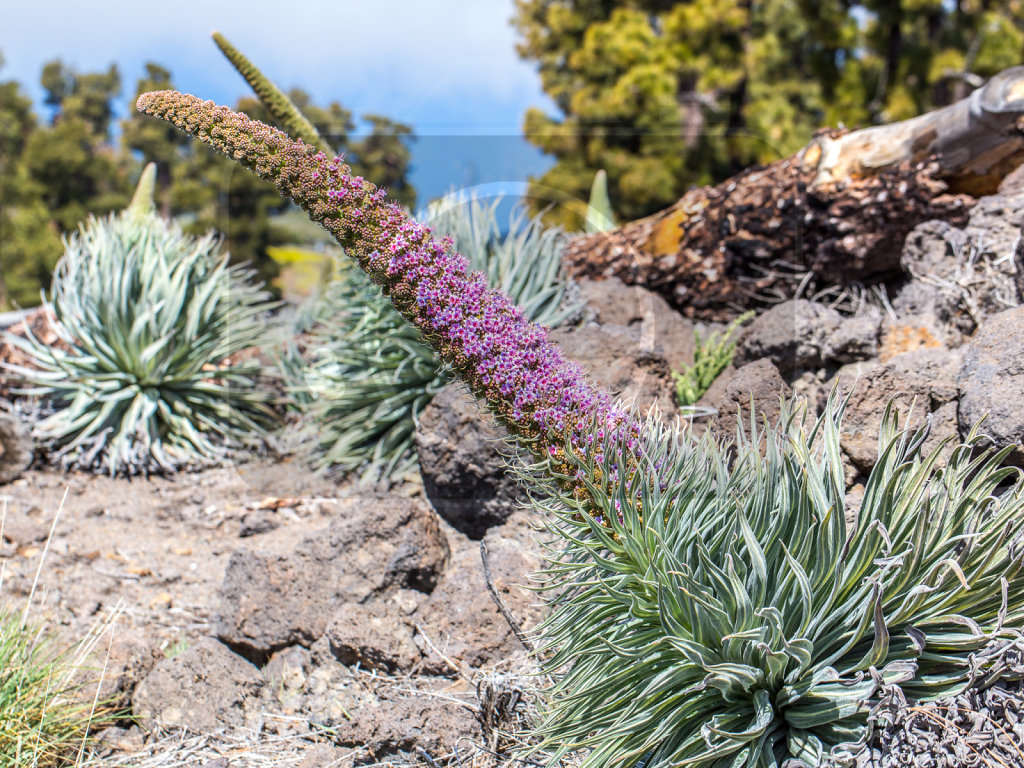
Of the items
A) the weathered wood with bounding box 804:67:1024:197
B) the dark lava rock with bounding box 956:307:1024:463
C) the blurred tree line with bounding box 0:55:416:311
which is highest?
the weathered wood with bounding box 804:67:1024:197

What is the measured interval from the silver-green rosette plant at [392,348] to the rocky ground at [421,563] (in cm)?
27

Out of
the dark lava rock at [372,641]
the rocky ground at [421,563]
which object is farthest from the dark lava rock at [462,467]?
the dark lava rock at [372,641]

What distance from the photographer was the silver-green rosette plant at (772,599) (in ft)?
6.07

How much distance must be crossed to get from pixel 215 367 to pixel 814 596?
16.5 ft

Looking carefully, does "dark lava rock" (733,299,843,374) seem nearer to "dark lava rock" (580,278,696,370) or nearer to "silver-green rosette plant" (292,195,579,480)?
"dark lava rock" (580,278,696,370)

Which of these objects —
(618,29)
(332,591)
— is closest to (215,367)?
(332,591)

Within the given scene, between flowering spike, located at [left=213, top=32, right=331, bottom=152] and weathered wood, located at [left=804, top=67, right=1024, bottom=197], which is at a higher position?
flowering spike, located at [left=213, top=32, right=331, bottom=152]

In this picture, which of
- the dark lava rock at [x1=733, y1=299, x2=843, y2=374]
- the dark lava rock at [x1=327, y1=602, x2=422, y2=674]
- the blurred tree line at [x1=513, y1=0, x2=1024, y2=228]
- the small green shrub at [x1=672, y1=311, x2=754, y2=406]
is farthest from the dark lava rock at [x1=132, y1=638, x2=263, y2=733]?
the blurred tree line at [x1=513, y1=0, x2=1024, y2=228]

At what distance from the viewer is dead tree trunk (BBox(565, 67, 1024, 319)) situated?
14.2 feet

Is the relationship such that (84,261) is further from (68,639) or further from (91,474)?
(68,639)

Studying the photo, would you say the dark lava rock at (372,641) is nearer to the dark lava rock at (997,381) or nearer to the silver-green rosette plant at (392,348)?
the silver-green rosette plant at (392,348)

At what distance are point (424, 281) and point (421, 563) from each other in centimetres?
171

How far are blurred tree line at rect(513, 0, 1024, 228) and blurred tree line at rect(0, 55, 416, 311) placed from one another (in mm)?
5065

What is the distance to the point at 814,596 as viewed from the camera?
1958mm
